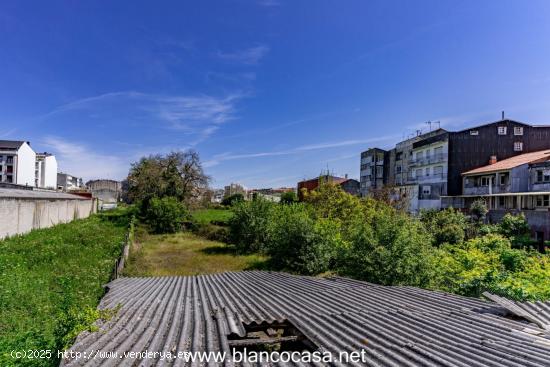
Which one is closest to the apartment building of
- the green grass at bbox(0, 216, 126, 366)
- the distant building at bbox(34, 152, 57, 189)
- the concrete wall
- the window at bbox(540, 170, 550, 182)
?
the window at bbox(540, 170, 550, 182)

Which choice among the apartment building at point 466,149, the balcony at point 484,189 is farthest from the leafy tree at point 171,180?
the balcony at point 484,189

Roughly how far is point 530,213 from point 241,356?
24.6 meters

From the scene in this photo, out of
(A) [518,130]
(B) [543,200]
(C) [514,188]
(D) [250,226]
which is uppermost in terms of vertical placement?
(A) [518,130]

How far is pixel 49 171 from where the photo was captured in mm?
74875

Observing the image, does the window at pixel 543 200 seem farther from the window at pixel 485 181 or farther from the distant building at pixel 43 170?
the distant building at pixel 43 170

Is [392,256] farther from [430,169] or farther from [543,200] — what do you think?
[430,169]

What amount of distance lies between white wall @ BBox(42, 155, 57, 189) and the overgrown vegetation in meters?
67.5

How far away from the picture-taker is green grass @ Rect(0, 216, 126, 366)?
211 inches

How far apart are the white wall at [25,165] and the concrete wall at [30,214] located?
44124 millimetres

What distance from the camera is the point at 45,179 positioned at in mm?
73000

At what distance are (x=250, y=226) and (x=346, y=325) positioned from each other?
65.1ft

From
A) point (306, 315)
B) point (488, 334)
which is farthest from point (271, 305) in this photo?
point (488, 334)

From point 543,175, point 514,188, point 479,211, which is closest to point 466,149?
point 514,188

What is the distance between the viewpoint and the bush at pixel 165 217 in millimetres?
32094
